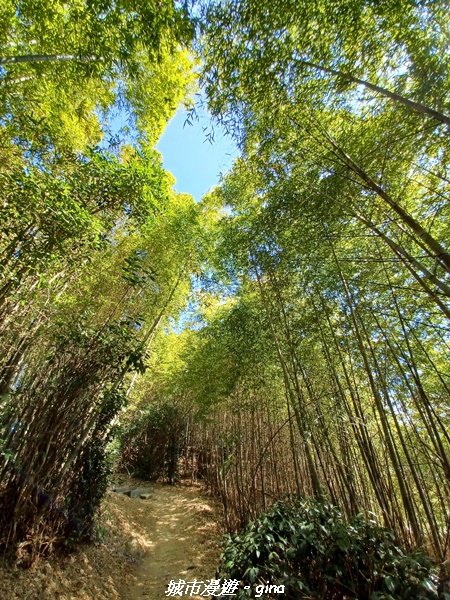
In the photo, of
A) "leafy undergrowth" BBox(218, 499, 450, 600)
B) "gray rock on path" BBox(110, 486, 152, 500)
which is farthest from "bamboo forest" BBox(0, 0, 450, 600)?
"gray rock on path" BBox(110, 486, 152, 500)

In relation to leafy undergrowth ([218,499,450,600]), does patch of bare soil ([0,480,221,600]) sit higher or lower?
lower

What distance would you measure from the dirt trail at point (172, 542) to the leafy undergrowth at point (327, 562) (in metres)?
2.25

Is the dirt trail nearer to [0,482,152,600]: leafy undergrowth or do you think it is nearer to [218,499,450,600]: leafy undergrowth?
[0,482,152,600]: leafy undergrowth

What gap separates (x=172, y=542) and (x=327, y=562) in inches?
166

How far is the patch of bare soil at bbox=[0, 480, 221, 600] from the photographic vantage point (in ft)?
8.48

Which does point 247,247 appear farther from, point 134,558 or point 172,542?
point 172,542

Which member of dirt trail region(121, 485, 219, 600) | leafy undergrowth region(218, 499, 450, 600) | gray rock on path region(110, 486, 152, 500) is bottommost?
dirt trail region(121, 485, 219, 600)

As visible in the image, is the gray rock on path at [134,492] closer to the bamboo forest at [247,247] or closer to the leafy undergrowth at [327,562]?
the bamboo forest at [247,247]

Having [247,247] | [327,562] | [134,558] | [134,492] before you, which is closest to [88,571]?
[134,558]

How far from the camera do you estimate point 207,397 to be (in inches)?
239

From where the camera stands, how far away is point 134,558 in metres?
4.10

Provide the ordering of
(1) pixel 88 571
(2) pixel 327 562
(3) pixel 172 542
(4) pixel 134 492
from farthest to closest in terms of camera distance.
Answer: (4) pixel 134 492 → (3) pixel 172 542 → (1) pixel 88 571 → (2) pixel 327 562

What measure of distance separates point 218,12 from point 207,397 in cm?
573

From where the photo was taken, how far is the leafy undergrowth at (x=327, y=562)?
1.71 meters
